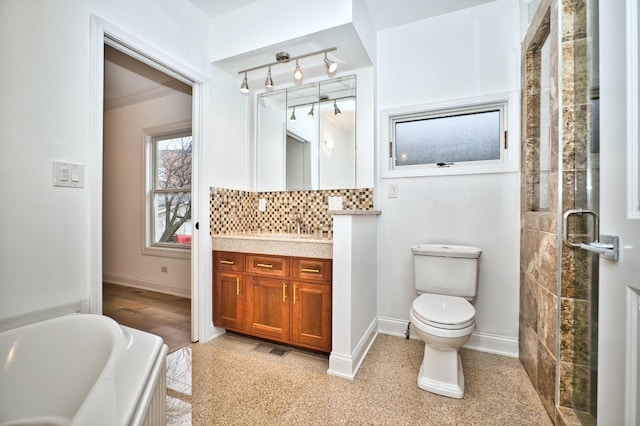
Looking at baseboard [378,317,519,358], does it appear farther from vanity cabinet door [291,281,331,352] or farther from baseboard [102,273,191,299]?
baseboard [102,273,191,299]

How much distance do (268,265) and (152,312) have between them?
1737 millimetres

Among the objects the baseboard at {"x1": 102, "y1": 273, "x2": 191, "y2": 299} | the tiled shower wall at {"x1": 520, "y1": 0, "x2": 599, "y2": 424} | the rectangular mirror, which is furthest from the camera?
the baseboard at {"x1": 102, "y1": 273, "x2": 191, "y2": 299}

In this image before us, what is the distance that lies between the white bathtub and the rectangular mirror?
187cm

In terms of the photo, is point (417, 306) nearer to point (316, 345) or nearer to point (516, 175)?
point (316, 345)

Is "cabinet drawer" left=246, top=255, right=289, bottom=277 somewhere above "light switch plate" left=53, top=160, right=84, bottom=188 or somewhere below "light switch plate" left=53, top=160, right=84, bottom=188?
below

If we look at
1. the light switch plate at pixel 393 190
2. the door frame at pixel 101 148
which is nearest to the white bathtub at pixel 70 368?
the door frame at pixel 101 148

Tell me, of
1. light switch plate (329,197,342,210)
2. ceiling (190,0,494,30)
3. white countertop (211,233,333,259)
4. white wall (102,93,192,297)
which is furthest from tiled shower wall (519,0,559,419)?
white wall (102,93,192,297)

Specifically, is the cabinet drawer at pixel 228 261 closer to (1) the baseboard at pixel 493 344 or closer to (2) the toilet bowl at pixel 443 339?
(2) the toilet bowl at pixel 443 339

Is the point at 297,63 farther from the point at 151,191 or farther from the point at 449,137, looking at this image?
the point at 151,191

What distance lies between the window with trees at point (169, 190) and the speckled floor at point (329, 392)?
6.37 ft

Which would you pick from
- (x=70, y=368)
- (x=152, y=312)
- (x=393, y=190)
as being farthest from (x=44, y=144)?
(x=393, y=190)

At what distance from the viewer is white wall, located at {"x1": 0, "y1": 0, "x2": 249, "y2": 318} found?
127cm

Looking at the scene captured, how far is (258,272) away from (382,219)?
3.79 feet

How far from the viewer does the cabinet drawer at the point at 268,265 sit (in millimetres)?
2117
